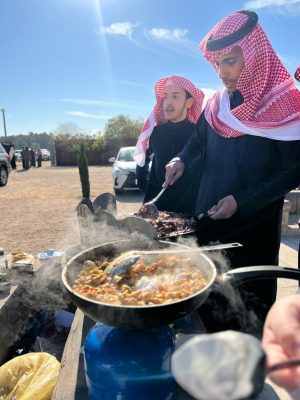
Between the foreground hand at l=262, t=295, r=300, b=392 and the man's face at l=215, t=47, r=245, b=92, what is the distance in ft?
5.59

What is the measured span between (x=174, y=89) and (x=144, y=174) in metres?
1.02

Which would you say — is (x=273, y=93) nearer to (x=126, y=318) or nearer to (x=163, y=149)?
(x=163, y=149)

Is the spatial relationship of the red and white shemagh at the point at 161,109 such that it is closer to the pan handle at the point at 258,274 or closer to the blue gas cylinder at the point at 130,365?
the pan handle at the point at 258,274

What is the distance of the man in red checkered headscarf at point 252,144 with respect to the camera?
2070 millimetres

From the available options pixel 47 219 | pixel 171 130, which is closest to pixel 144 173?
pixel 171 130

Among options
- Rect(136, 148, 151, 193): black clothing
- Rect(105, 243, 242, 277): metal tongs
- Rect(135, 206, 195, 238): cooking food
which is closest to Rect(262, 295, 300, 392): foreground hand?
Rect(105, 243, 242, 277): metal tongs

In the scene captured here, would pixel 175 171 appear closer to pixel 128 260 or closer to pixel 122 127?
pixel 128 260

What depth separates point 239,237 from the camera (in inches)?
89.9

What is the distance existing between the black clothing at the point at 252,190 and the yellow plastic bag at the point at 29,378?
52.8 inches

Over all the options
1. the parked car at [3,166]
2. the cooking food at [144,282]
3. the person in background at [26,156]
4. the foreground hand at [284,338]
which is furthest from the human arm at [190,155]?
the person in background at [26,156]

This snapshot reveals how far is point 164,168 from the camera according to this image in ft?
10.9

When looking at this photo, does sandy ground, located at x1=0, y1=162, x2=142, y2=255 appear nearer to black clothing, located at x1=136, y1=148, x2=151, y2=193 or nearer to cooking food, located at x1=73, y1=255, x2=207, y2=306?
black clothing, located at x1=136, y1=148, x2=151, y2=193

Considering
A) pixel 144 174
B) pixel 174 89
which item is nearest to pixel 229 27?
pixel 174 89

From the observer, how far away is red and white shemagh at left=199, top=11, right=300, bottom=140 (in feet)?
7.03
